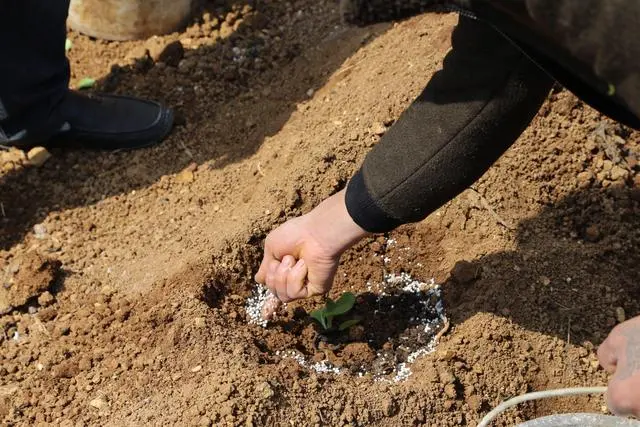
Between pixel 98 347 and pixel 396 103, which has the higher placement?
pixel 396 103

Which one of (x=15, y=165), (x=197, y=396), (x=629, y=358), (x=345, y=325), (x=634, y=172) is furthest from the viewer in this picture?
(x=15, y=165)

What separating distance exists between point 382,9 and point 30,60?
1.80 meters

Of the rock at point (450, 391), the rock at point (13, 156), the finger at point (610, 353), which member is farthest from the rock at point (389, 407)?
the rock at point (13, 156)

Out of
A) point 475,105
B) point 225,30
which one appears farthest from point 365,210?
A: point 225,30

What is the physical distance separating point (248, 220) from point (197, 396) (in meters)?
0.71

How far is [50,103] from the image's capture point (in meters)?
3.08

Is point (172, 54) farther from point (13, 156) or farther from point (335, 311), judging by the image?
point (335, 311)

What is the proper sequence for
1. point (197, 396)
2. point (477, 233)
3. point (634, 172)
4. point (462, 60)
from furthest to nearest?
1. point (634, 172)
2. point (477, 233)
3. point (197, 396)
4. point (462, 60)

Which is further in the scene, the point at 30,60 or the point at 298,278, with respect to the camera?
the point at 30,60

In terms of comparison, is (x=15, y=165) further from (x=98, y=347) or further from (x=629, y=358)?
(x=629, y=358)

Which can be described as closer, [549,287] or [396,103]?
[549,287]

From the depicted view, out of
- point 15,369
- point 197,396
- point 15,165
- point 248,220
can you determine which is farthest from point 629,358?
point 15,165

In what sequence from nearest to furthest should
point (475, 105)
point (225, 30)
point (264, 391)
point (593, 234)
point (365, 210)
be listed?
1. point (475, 105)
2. point (365, 210)
3. point (264, 391)
4. point (593, 234)
5. point (225, 30)

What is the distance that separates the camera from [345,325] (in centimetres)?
248
